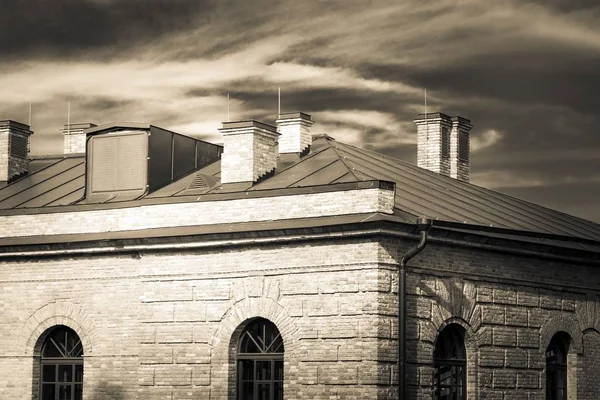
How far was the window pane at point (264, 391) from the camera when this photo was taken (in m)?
26.1

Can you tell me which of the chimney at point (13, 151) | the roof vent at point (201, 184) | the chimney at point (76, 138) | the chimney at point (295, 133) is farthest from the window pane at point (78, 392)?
the chimney at point (76, 138)

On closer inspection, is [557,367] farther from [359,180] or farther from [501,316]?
[359,180]

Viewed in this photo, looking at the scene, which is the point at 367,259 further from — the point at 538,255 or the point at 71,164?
the point at 71,164

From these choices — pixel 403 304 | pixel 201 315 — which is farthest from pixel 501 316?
pixel 201 315

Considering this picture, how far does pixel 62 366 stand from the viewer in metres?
28.8

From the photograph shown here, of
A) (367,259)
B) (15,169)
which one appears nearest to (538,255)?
(367,259)

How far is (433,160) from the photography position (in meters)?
36.2

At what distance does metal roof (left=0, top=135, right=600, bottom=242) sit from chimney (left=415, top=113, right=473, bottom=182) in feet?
5.75

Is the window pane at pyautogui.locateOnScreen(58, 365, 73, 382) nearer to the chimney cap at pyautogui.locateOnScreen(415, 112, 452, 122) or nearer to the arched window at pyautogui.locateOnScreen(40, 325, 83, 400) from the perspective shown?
the arched window at pyautogui.locateOnScreen(40, 325, 83, 400)

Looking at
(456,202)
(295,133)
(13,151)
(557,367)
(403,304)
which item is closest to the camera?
(403,304)

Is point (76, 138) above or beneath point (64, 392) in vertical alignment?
above

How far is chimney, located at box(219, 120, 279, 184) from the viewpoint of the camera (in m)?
28.2

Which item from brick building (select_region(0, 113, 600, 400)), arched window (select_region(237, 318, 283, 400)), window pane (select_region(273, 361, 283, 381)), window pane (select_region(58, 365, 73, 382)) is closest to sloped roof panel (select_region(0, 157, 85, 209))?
brick building (select_region(0, 113, 600, 400))

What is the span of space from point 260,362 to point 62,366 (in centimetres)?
504
